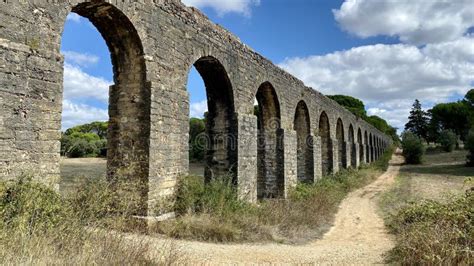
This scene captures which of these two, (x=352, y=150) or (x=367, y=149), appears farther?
(x=367, y=149)

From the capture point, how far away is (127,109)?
6.59m

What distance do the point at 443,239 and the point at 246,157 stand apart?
5.44 metres

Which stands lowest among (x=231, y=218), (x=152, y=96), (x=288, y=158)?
(x=231, y=218)

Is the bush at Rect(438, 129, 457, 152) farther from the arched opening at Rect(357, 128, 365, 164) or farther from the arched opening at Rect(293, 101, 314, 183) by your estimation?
the arched opening at Rect(293, 101, 314, 183)

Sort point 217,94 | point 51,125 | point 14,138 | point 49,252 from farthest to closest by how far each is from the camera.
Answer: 1. point 217,94
2. point 51,125
3. point 14,138
4. point 49,252

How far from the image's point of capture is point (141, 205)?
625cm

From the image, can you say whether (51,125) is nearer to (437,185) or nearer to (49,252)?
(49,252)

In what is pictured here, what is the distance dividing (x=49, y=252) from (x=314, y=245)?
5.21 m

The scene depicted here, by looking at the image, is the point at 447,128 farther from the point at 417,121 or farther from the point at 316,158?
the point at 316,158

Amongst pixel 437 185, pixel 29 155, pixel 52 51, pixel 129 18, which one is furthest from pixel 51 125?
pixel 437 185

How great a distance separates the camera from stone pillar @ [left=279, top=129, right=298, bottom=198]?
11.8 meters

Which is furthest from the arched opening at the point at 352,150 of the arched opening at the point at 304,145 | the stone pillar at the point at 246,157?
the stone pillar at the point at 246,157

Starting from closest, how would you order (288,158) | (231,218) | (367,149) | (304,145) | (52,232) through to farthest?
(52,232), (231,218), (288,158), (304,145), (367,149)

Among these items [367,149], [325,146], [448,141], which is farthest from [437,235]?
[448,141]
